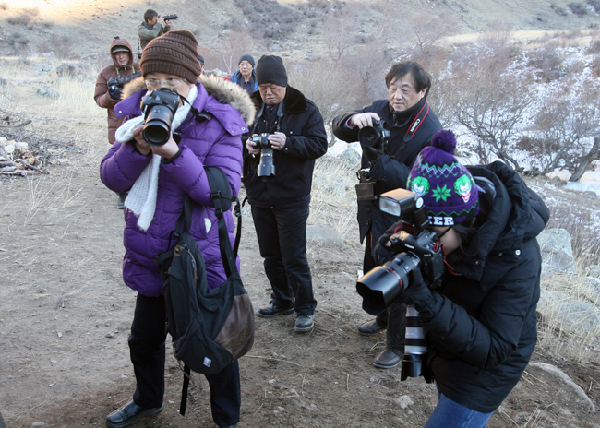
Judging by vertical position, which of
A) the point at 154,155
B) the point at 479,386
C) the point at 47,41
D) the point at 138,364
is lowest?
the point at 138,364

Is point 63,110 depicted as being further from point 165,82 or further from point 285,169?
point 165,82

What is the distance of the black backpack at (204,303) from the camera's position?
2.10 metres

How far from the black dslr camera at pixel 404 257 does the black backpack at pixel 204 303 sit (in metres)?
0.67

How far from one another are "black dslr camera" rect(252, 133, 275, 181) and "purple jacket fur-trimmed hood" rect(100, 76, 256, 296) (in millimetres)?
1048

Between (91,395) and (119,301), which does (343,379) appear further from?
(119,301)

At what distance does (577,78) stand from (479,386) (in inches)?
1024

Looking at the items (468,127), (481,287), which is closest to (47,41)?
(468,127)

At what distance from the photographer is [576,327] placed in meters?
4.37

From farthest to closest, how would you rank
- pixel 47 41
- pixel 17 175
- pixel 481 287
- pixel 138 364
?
pixel 47 41 < pixel 17 175 < pixel 138 364 < pixel 481 287

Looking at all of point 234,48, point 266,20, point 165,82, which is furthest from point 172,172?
point 266,20

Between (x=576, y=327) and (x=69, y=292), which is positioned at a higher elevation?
(x=69, y=292)

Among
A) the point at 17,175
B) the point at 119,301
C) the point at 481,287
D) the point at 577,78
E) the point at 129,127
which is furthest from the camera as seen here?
the point at 577,78

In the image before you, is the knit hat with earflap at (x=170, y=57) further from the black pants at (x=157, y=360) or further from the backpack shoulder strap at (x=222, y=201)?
the black pants at (x=157, y=360)

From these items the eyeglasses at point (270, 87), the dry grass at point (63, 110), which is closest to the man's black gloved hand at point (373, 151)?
the eyeglasses at point (270, 87)
